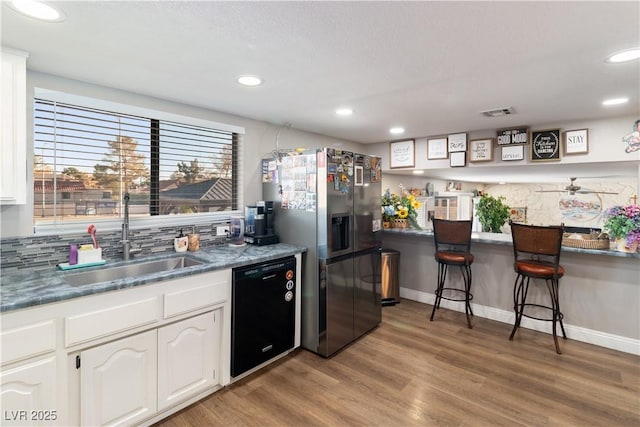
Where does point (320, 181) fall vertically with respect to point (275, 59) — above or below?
below

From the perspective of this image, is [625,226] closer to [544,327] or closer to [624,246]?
[624,246]

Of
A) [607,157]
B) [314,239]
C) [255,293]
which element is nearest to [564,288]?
[607,157]

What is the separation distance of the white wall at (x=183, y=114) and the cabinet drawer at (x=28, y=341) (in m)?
0.83

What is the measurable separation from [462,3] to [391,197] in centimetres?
295

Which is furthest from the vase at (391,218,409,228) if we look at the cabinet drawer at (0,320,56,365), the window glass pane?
the cabinet drawer at (0,320,56,365)

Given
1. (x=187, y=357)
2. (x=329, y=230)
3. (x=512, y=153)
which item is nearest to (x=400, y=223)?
(x=512, y=153)

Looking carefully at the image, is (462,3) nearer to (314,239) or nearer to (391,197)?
(314,239)

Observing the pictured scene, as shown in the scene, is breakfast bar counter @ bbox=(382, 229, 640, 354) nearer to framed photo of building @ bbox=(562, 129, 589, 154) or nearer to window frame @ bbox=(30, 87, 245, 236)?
framed photo of building @ bbox=(562, 129, 589, 154)

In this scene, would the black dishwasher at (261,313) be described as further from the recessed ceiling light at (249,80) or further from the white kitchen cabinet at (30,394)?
the recessed ceiling light at (249,80)

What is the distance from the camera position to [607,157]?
9.46 feet

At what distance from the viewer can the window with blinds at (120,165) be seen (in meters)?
2.06

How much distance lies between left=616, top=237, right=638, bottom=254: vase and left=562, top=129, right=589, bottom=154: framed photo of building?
33.8 inches

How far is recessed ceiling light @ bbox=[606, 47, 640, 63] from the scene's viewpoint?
1.58m

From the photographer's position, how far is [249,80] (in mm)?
2078
